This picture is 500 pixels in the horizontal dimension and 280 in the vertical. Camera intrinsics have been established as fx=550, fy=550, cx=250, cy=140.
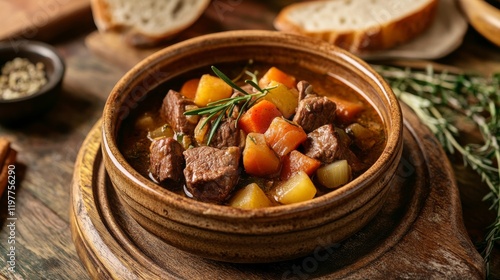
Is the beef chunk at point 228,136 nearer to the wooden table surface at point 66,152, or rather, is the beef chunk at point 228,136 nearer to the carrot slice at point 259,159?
the carrot slice at point 259,159

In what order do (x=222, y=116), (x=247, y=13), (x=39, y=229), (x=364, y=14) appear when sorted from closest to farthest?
1. (x=222, y=116)
2. (x=39, y=229)
3. (x=364, y=14)
4. (x=247, y=13)

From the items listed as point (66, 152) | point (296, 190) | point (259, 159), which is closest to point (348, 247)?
point (296, 190)

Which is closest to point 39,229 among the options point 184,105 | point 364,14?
point 184,105

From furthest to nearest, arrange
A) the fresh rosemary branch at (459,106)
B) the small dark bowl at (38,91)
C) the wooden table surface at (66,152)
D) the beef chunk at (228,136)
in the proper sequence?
the small dark bowl at (38,91) < the fresh rosemary branch at (459,106) < the wooden table surface at (66,152) < the beef chunk at (228,136)

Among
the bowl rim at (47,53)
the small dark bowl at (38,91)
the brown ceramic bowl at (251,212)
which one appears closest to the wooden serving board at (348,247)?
the brown ceramic bowl at (251,212)

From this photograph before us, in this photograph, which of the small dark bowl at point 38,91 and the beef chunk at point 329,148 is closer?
the beef chunk at point 329,148

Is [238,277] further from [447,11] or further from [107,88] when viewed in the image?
[447,11]

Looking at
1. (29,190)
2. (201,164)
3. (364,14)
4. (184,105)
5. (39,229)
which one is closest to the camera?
(201,164)
